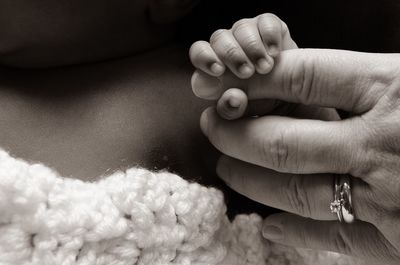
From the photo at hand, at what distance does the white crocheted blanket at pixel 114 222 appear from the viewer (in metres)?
0.61

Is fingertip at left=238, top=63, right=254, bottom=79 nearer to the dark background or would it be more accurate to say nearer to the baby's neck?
the baby's neck

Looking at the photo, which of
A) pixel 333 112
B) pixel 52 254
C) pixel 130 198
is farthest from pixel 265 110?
pixel 52 254

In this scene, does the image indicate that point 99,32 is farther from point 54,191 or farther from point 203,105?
point 54,191

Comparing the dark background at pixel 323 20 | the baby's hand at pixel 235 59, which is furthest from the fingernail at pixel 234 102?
the dark background at pixel 323 20

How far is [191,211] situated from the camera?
71cm

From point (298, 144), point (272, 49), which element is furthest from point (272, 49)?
point (298, 144)

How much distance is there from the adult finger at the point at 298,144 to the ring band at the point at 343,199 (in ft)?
0.07

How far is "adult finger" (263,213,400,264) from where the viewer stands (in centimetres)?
73

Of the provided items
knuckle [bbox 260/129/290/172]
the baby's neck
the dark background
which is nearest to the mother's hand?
knuckle [bbox 260/129/290/172]

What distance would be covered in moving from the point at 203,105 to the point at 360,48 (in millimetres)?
290

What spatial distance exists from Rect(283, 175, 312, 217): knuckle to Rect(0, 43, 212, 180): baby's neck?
0.16m

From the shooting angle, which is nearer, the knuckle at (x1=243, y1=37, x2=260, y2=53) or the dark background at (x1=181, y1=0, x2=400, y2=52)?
the knuckle at (x1=243, y1=37, x2=260, y2=53)

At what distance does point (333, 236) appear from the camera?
0.74 metres

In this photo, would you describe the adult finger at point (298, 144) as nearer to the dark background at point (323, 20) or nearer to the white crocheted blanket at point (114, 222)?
the white crocheted blanket at point (114, 222)
